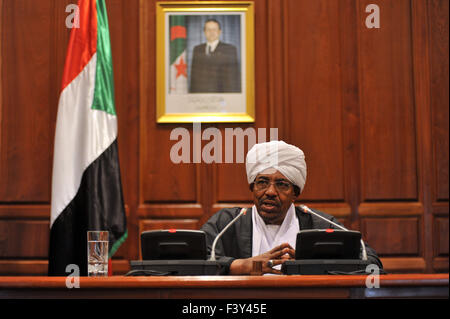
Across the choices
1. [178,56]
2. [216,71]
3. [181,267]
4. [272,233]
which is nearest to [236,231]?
[272,233]

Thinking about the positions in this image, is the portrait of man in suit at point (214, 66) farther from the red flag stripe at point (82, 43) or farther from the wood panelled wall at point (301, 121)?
the red flag stripe at point (82, 43)

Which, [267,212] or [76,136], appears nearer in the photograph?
[267,212]

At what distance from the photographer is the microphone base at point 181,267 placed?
2.12 meters

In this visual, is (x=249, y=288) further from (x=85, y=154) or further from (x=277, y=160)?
(x=85, y=154)

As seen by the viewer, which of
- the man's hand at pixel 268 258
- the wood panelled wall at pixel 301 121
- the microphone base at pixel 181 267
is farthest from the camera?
the wood panelled wall at pixel 301 121

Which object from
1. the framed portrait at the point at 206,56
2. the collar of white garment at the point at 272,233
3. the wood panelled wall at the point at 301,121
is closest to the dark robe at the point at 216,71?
the framed portrait at the point at 206,56

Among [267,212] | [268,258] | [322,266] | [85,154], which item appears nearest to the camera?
[322,266]

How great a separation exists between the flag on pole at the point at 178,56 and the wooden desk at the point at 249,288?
→ 9.43 feet

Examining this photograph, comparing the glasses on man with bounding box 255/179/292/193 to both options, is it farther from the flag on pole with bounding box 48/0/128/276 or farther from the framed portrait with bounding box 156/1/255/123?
the framed portrait with bounding box 156/1/255/123

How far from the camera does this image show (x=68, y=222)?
12.6 feet

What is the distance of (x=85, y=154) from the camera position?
389cm

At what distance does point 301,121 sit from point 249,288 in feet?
9.51
